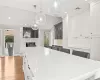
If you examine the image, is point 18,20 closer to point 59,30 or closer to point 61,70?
point 59,30

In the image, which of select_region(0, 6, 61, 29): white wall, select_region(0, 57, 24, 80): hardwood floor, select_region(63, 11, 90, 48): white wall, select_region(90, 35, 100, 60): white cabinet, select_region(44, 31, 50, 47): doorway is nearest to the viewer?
select_region(0, 57, 24, 80): hardwood floor

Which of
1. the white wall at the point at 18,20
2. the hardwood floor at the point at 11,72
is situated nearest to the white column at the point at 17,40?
the white wall at the point at 18,20

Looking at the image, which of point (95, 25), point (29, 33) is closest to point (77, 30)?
point (95, 25)

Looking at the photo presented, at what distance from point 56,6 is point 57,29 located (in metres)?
5.95

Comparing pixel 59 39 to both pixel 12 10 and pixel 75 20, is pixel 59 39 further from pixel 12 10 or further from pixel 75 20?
pixel 12 10

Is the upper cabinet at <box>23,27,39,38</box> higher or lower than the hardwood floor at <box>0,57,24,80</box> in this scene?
higher

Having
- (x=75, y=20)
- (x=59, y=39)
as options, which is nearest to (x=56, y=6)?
(x=75, y=20)

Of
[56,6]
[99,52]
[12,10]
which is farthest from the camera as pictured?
[12,10]

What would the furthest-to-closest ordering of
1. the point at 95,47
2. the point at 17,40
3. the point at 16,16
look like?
the point at 17,40
the point at 16,16
the point at 95,47

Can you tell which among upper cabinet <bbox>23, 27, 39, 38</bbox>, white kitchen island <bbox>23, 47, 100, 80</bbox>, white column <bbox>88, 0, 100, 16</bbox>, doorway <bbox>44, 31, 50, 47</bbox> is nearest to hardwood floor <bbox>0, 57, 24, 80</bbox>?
white kitchen island <bbox>23, 47, 100, 80</bbox>

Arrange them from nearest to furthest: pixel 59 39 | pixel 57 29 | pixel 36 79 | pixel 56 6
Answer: pixel 36 79, pixel 56 6, pixel 59 39, pixel 57 29

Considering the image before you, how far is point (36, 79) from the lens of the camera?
67 centimetres

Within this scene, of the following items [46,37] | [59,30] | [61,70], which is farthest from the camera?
[46,37]

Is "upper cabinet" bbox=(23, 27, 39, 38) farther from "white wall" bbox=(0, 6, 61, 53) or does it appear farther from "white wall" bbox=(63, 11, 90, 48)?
"white wall" bbox=(63, 11, 90, 48)
